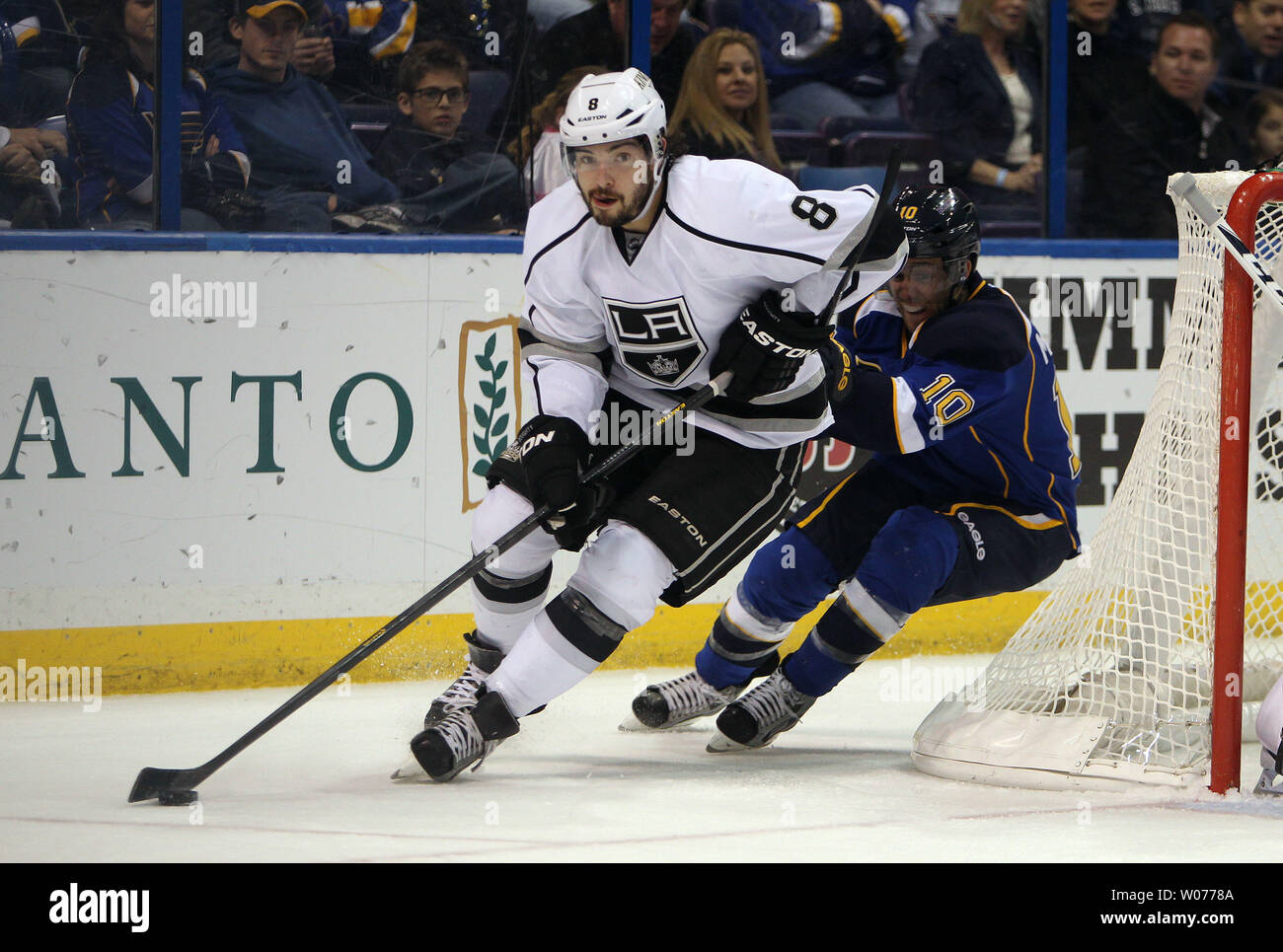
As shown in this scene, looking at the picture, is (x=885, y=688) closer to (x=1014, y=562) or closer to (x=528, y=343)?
(x=1014, y=562)

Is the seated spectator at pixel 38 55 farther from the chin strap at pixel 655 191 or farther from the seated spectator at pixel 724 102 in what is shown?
the chin strap at pixel 655 191

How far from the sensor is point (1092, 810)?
312 centimetres

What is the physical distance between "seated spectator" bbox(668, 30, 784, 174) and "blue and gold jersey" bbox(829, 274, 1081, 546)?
54.1 inches

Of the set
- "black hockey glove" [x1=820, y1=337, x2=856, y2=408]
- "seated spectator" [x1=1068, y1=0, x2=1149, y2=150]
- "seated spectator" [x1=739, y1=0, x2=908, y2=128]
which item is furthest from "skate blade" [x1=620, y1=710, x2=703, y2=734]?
"seated spectator" [x1=1068, y1=0, x2=1149, y2=150]

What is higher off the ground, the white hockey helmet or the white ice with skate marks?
the white hockey helmet

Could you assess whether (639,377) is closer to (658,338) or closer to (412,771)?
(658,338)

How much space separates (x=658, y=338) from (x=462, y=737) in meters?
0.80

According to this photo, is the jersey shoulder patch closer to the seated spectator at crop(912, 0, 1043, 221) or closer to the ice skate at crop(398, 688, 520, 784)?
the ice skate at crop(398, 688, 520, 784)

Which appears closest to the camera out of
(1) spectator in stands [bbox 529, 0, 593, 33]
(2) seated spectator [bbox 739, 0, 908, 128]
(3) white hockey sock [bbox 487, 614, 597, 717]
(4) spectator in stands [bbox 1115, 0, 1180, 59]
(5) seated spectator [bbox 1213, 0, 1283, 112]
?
(3) white hockey sock [bbox 487, 614, 597, 717]

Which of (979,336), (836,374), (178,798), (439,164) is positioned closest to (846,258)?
(836,374)

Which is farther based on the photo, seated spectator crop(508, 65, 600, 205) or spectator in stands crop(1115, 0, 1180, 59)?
spectator in stands crop(1115, 0, 1180, 59)

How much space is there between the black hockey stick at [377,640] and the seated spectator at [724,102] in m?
1.86

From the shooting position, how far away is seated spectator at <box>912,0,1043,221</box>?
18.0ft
